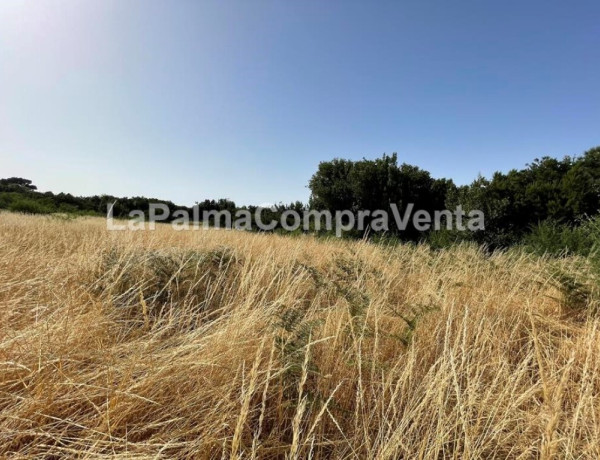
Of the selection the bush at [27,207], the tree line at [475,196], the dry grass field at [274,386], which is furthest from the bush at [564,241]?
the bush at [27,207]

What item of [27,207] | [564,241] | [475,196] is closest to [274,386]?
[564,241]

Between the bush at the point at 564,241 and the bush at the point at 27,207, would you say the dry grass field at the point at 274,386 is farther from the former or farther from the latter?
the bush at the point at 27,207

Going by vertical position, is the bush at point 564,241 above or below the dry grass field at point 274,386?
above

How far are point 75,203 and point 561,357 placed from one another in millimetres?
35801

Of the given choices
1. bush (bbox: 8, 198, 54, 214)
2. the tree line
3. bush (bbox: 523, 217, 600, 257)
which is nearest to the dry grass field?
bush (bbox: 523, 217, 600, 257)

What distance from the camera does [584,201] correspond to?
1050cm

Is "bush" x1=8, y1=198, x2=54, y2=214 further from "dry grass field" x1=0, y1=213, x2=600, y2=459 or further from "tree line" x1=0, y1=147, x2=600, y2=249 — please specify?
"dry grass field" x1=0, y1=213, x2=600, y2=459

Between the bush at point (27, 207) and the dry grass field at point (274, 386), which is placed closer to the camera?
the dry grass field at point (274, 386)

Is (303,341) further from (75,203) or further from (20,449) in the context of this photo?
(75,203)

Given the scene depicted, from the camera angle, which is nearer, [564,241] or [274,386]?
[274,386]

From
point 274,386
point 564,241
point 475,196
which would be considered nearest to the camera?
point 274,386

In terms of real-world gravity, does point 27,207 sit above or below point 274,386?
above

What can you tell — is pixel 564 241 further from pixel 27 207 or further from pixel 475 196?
pixel 27 207

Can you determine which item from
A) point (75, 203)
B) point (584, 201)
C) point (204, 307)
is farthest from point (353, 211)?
point (75, 203)
